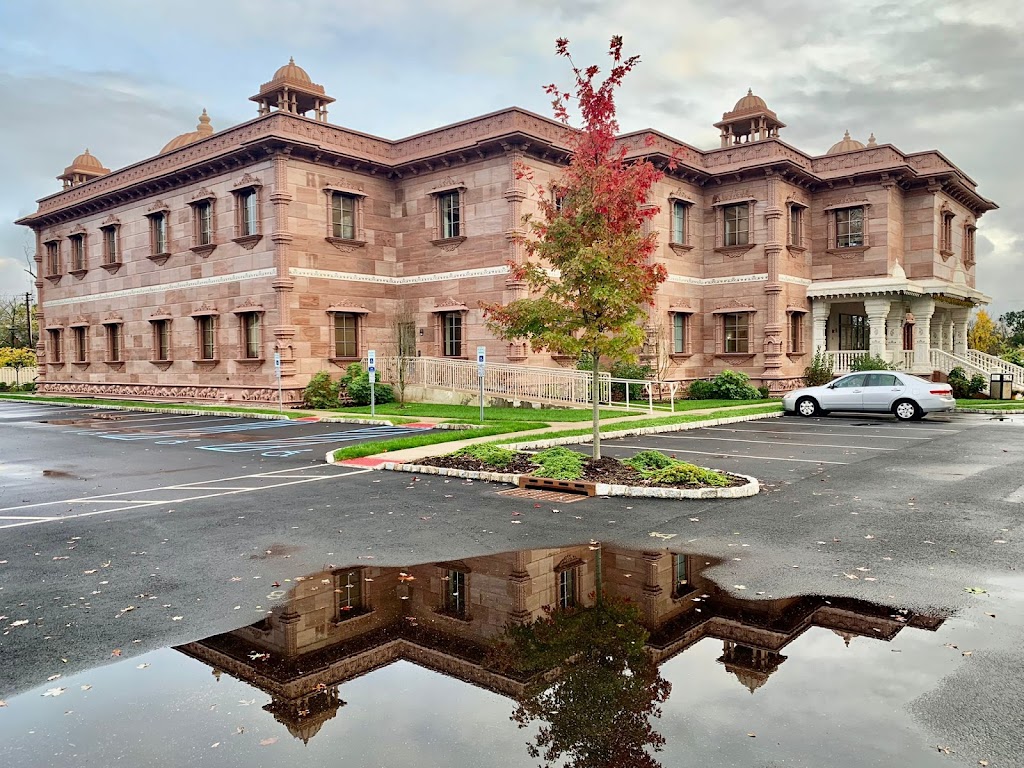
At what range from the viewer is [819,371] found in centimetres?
3197

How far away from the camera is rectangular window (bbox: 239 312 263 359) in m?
28.4

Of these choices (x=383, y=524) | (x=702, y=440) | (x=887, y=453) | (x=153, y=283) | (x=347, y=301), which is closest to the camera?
(x=383, y=524)

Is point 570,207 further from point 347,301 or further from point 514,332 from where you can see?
point 347,301

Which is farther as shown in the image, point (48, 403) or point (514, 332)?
point (48, 403)

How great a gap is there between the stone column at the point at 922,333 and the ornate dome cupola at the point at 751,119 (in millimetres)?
9990

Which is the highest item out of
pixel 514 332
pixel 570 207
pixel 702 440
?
pixel 570 207

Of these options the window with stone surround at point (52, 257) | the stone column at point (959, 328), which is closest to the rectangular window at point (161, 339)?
the window with stone surround at point (52, 257)

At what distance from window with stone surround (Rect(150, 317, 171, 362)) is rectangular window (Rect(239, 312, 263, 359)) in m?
5.38

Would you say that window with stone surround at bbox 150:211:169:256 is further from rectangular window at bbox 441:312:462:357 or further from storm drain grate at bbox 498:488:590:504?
storm drain grate at bbox 498:488:590:504

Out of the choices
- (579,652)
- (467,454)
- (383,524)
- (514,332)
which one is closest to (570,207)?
(514,332)

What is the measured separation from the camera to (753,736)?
4086 mm

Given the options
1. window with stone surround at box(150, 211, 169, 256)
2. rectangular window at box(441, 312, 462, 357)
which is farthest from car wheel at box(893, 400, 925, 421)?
window with stone surround at box(150, 211, 169, 256)

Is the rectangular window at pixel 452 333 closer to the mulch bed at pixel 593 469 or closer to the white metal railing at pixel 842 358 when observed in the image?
the mulch bed at pixel 593 469

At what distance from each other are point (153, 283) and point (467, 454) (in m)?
24.5
